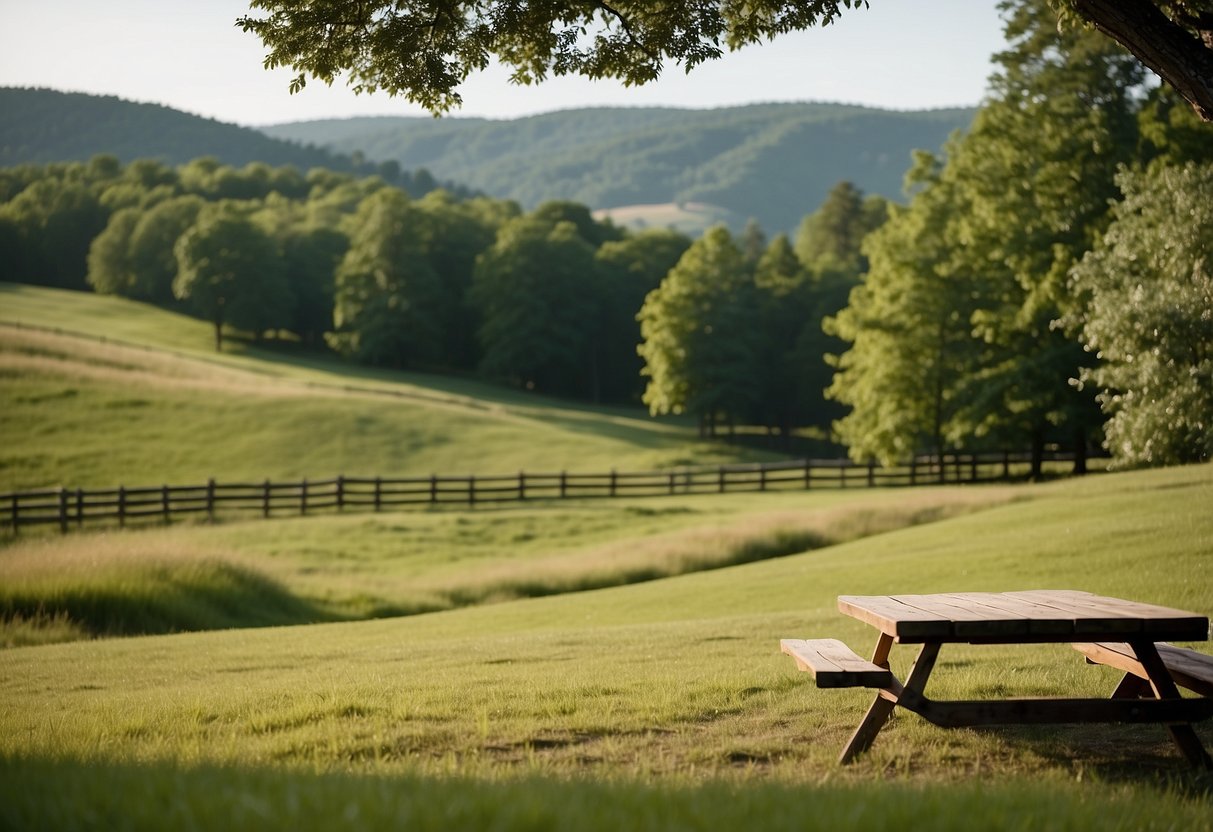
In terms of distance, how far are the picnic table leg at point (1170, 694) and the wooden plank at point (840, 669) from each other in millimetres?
1490

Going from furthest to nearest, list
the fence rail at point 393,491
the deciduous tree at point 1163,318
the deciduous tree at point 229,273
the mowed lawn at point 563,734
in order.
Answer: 1. the deciduous tree at point 229,273
2. the fence rail at point 393,491
3. the deciduous tree at point 1163,318
4. the mowed lawn at point 563,734

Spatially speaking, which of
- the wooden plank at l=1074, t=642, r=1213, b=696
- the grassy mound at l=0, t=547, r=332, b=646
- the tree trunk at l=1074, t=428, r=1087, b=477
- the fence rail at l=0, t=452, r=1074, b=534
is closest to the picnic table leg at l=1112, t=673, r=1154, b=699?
the wooden plank at l=1074, t=642, r=1213, b=696

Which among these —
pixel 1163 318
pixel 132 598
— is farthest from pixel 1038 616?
pixel 1163 318

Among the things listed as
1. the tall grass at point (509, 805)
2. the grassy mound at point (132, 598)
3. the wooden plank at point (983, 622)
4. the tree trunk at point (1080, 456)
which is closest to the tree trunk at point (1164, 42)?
the wooden plank at point (983, 622)

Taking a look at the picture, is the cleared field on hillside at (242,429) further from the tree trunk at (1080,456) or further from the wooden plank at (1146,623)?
the wooden plank at (1146,623)

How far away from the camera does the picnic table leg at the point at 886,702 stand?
6199mm

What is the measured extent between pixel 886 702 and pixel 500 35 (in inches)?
277

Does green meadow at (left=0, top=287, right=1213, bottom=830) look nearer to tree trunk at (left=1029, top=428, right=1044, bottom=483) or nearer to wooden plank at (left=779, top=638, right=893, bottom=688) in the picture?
wooden plank at (left=779, top=638, right=893, bottom=688)

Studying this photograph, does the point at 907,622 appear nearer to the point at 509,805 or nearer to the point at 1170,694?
the point at 1170,694

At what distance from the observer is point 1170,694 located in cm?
625

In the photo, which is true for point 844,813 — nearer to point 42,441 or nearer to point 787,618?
point 787,618

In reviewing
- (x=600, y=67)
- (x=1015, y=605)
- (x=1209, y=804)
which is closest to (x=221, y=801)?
(x=1209, y=804)

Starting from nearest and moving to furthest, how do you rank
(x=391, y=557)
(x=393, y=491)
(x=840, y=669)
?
(x=840, y=669) → (x=391, y=557) → (x=393, y=491)

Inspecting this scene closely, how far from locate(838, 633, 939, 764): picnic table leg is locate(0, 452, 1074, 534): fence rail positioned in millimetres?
27335
